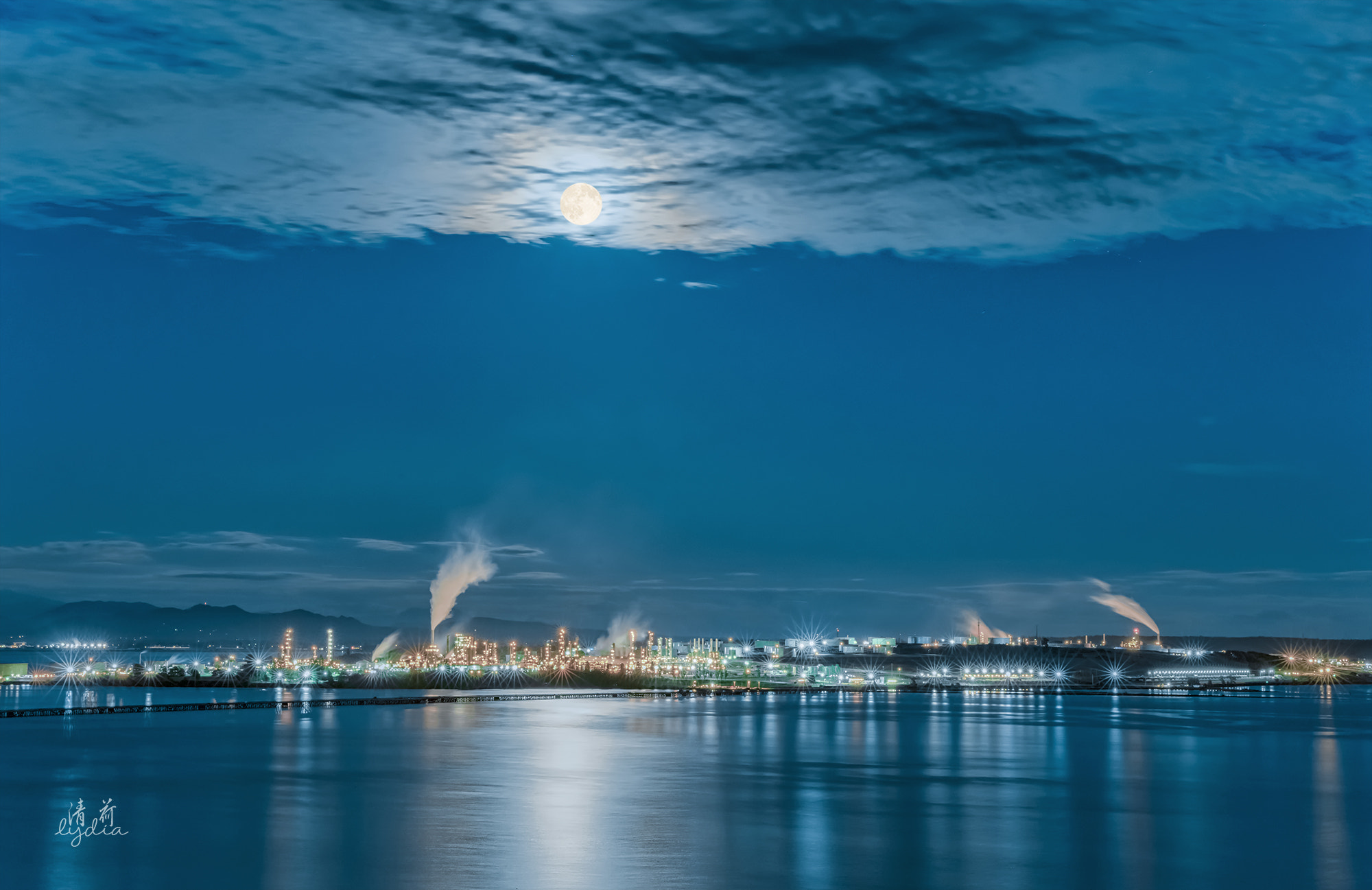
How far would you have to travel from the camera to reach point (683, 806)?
126 feet

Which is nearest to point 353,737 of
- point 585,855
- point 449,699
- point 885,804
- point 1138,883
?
point 885,804

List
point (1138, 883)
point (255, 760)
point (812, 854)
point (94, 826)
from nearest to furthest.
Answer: point (1138, 883) → point (812, 854) → point (94, 826) → point (255, 760)

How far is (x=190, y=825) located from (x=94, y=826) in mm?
3652

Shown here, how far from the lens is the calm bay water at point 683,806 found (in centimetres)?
2777

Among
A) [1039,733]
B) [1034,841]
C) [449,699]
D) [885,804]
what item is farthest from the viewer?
[449,699]

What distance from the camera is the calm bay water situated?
2777cm

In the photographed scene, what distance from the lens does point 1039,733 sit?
79250mm

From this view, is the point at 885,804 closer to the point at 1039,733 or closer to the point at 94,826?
the point at 94,826
